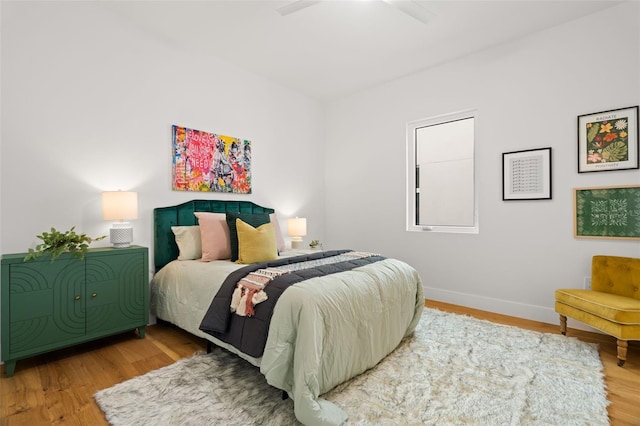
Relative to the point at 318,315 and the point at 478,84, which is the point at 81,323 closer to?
the point at 318,315

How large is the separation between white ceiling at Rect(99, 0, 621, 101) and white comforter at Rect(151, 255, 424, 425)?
2.12 metres

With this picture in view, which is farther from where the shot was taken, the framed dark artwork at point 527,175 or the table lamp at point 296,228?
the table lamp at point 296,228

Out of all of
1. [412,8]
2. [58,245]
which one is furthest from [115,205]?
[412,8]

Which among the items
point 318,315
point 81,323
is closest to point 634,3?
point 318,315

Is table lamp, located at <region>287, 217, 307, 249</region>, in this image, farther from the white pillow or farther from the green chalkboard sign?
the green chalkboard sign

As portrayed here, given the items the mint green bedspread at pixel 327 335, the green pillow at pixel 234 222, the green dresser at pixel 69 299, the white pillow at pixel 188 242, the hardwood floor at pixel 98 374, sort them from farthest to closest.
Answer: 1. the white pillow at pixel 188 242
2. the green pillow at pixel 234 222
3. the green dresser at pixel 69 299
4. the hardwood floor at pixel 98 374
5. the mint green bedspread at pixel 327 335

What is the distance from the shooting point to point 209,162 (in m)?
3.52

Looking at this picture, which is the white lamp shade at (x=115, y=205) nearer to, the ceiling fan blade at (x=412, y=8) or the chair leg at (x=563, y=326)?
the ceiling fan blade at (x=412, y=8)

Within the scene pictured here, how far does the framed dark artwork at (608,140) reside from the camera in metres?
2.66

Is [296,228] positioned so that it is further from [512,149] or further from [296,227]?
[512,149]

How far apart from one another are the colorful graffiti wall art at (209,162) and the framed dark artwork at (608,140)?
3499 mm

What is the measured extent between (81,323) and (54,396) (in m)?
0.60

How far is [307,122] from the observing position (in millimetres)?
4816

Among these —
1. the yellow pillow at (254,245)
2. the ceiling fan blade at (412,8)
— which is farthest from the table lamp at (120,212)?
the ceiling fan blade at (412,8)
